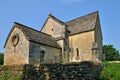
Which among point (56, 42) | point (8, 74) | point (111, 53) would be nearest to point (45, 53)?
point (56, 42)

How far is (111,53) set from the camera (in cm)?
5328

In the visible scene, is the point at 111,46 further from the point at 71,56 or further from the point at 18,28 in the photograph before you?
the point at 18,28

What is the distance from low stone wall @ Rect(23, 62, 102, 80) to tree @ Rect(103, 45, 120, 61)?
1648 inches

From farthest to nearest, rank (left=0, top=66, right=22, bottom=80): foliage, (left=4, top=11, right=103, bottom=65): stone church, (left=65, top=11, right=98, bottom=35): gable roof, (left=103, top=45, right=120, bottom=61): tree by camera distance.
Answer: (left=103, top=45, right=120, bottom=61): tree
(left=65, top=11, right=98, bottom=35): gable roof
(left=4, top=11, right=103, bottom=65): stone church
(left=0, top=66, right=22, bottom=80): foliage

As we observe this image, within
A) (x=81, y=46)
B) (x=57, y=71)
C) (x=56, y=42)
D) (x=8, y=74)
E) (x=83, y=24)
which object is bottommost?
(x=8, y=74)

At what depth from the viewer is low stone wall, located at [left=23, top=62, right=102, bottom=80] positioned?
428 inches

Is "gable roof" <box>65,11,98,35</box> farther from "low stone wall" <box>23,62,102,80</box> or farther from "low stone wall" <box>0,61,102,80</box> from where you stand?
"low stone wall" <box>23,62,102,80</box>

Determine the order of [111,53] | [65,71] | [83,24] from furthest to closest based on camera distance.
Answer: [111,53]
[83,24]
[65,71]

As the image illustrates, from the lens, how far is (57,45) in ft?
99.7

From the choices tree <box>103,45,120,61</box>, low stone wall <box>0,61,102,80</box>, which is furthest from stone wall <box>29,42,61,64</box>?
tree <box>103,45,120,61</box>

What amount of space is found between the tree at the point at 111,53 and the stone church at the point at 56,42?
21.3 metres

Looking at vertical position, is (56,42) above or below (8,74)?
above

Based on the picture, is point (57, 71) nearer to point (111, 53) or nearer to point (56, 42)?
point (56, 42)

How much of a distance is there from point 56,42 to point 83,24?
17.9 ft
